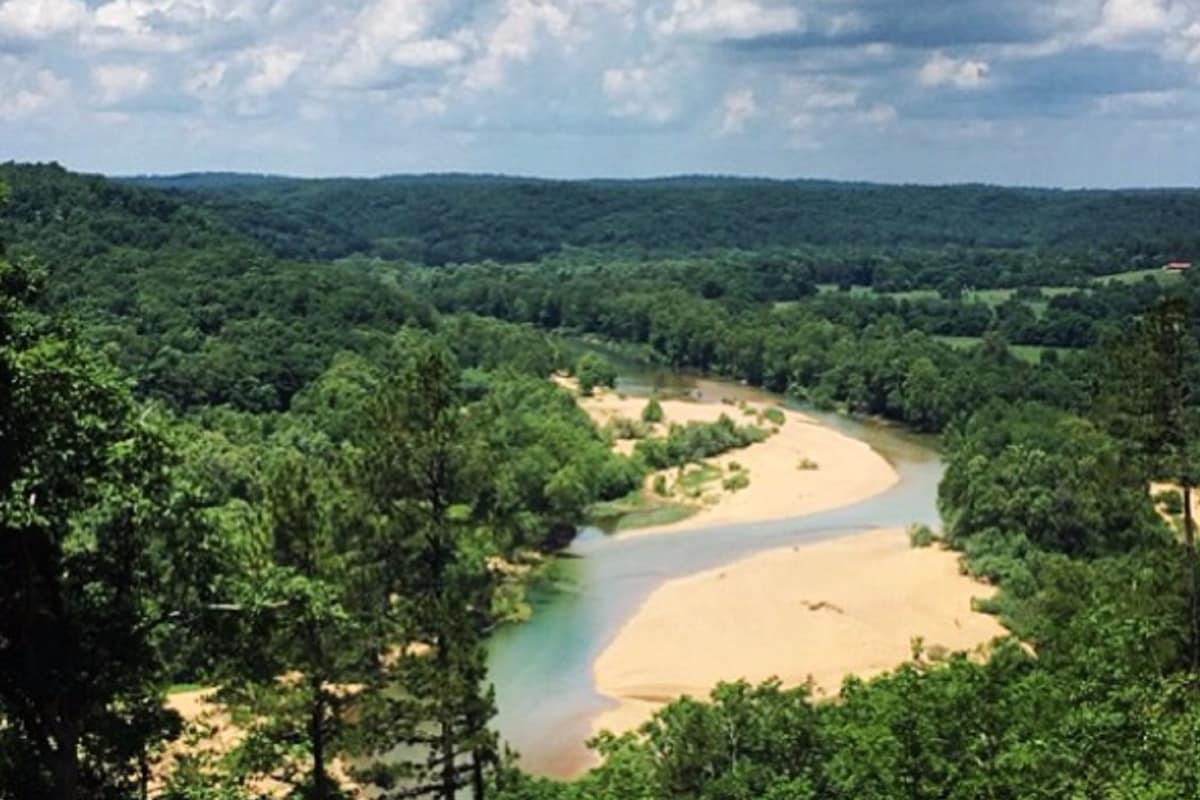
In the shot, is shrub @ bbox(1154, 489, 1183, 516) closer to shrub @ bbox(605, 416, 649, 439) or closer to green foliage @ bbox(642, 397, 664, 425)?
shrub @ bbox(605, 416, 649, 439)

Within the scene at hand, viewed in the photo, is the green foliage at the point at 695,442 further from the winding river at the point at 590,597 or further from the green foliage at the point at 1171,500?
the green foliage at the point at 1171,500

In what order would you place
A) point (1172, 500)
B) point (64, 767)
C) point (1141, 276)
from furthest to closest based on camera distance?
point (1141, 276)
point (1172, 500)
point (64, 767)

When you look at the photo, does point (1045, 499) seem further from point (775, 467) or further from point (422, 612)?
point (422, 612)

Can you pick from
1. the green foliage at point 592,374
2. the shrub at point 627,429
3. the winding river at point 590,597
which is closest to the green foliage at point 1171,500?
the winding river at point 590,597

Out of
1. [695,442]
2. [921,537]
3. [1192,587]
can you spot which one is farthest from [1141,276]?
[1192,587]

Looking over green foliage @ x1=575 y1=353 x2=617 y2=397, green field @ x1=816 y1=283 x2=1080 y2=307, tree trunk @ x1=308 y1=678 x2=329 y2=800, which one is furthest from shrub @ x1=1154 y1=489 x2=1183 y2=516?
green field @ x1=816 y1=283 x2=1080 y2=307
